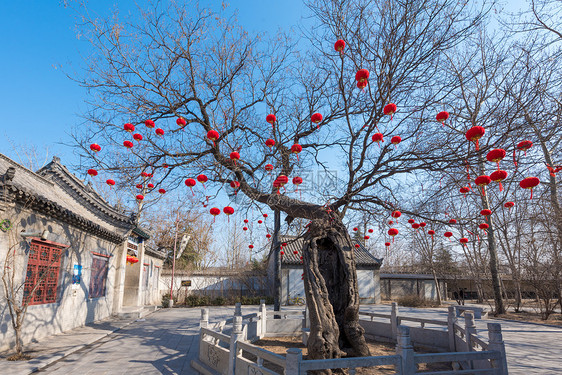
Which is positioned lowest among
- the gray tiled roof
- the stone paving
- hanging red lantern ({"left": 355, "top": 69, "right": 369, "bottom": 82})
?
the stone paving

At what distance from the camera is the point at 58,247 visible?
8.94 meters

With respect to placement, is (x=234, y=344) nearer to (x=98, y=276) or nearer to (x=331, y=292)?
(x=331, y=292)

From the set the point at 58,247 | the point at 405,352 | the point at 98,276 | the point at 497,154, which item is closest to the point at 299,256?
the point at 98,276

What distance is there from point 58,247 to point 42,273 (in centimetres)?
85

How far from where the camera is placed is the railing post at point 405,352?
4117 mm

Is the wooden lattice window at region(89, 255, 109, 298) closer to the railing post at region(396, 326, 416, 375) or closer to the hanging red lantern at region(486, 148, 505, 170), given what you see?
the railing post at region(396, 326, 416, 375)

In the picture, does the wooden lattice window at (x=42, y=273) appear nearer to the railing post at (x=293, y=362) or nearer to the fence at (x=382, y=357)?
the fence at (x=382, y=357)

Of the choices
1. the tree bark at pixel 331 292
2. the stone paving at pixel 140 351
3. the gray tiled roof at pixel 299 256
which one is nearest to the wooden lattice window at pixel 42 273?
the stone paving at pixel 140 351

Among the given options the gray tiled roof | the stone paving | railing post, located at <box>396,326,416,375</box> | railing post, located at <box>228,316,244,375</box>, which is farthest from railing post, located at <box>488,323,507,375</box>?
the gray tiled roof

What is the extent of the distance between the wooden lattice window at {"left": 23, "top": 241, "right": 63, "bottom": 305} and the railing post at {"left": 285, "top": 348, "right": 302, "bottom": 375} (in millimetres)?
6273

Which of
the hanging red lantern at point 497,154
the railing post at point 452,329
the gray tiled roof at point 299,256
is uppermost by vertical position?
the hanging red lantern at point 497,154

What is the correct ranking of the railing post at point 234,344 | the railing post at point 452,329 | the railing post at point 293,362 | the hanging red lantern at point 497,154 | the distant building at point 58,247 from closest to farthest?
1. the railing post at point 293,362
2. the hanging red lantern at point 497,154
3. the railing post at point 234,344
4. the distant building at point 58,247
5. the railing post at point 452,329

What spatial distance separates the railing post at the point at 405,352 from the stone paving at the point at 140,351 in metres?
3.42

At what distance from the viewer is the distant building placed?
22.7ft
